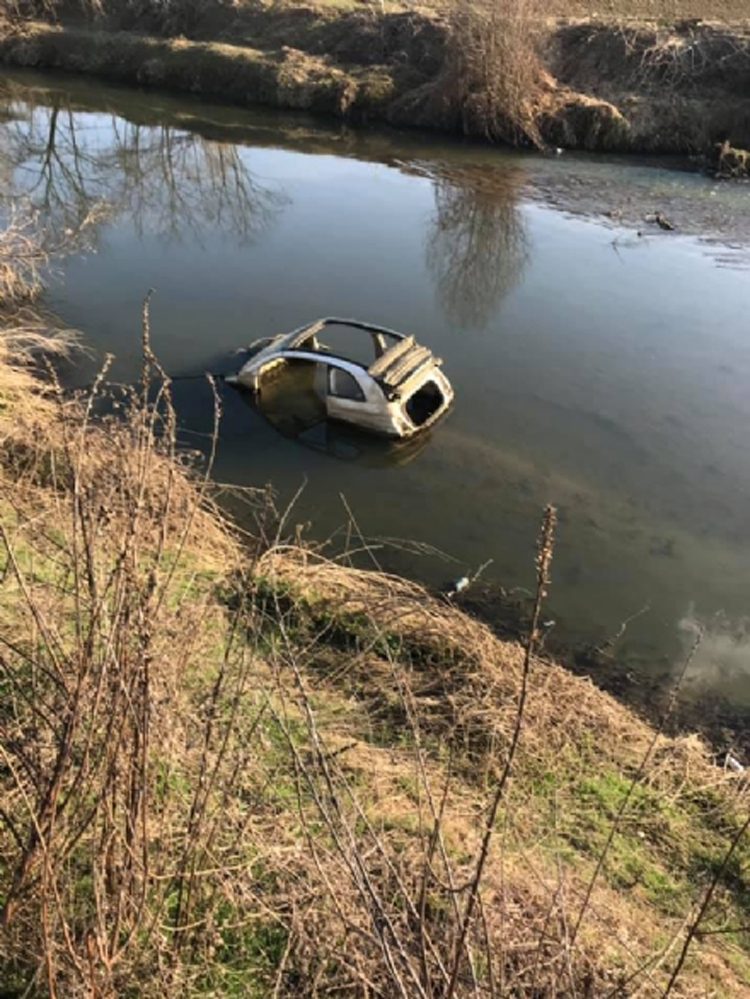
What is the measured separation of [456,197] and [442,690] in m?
17.8

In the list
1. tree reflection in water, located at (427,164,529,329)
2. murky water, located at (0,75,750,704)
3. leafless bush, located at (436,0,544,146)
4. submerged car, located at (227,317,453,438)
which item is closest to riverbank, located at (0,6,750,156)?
leafless bush, located at (436,0,544,146)

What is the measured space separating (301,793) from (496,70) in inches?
1008

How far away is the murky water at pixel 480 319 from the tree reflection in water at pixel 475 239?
0.08 m

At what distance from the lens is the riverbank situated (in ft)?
87.5

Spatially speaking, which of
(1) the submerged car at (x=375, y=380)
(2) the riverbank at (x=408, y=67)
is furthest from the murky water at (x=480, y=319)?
(2) the riverbank at (x=408, y=67)

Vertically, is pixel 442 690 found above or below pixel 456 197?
below

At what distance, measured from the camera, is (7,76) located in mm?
32656

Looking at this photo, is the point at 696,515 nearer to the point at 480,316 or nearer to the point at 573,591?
the point at 573,591

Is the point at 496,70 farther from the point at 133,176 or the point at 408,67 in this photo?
the point at 133,176

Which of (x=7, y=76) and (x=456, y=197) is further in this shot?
(x=7, y=76)

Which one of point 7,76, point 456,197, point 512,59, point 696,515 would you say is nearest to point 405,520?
point 696,515

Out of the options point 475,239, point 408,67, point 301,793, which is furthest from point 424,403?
point 408,67

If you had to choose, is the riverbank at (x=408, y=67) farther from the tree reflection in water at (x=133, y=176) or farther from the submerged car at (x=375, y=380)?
the submerged car at (x=375, y=380)

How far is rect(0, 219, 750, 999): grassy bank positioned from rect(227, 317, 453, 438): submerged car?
3.29 meters
